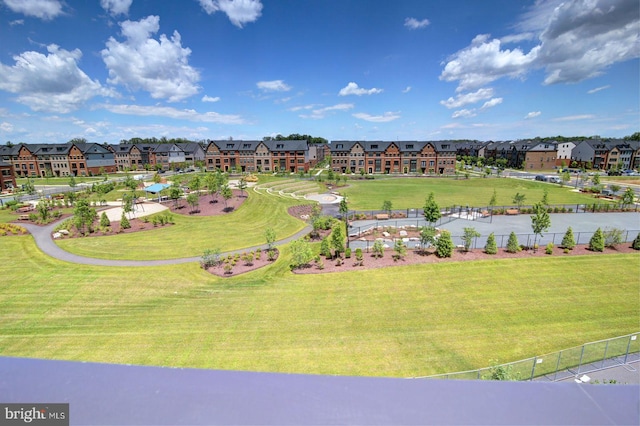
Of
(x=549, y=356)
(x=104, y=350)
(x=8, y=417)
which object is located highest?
(x=8, y=417)

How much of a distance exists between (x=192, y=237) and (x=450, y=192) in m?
43.7

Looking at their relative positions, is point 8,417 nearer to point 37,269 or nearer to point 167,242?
point 37,269

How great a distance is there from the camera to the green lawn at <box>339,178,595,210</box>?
45844 millimetres

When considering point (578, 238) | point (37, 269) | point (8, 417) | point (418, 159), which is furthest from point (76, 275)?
point (418, 159)

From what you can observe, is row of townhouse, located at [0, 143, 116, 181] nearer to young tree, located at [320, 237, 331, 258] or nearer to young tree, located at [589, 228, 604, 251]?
young tree, located at [320, 237, 331, 258]

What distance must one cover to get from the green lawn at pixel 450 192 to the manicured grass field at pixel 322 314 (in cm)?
2319

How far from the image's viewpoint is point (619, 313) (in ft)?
54.1

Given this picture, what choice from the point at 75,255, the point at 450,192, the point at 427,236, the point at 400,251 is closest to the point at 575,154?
the point at 450,192

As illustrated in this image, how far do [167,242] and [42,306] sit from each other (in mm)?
10973

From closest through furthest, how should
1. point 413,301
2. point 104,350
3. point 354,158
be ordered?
point 104,350 → point 413,301 → point 354,158


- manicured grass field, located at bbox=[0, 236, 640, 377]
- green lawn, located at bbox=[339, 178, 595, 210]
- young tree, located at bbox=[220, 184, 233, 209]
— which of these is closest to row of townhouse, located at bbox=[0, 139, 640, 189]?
green lawn, located at bbox=[339, 178, 595, 210]

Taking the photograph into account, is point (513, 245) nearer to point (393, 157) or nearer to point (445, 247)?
point (445, 247)
